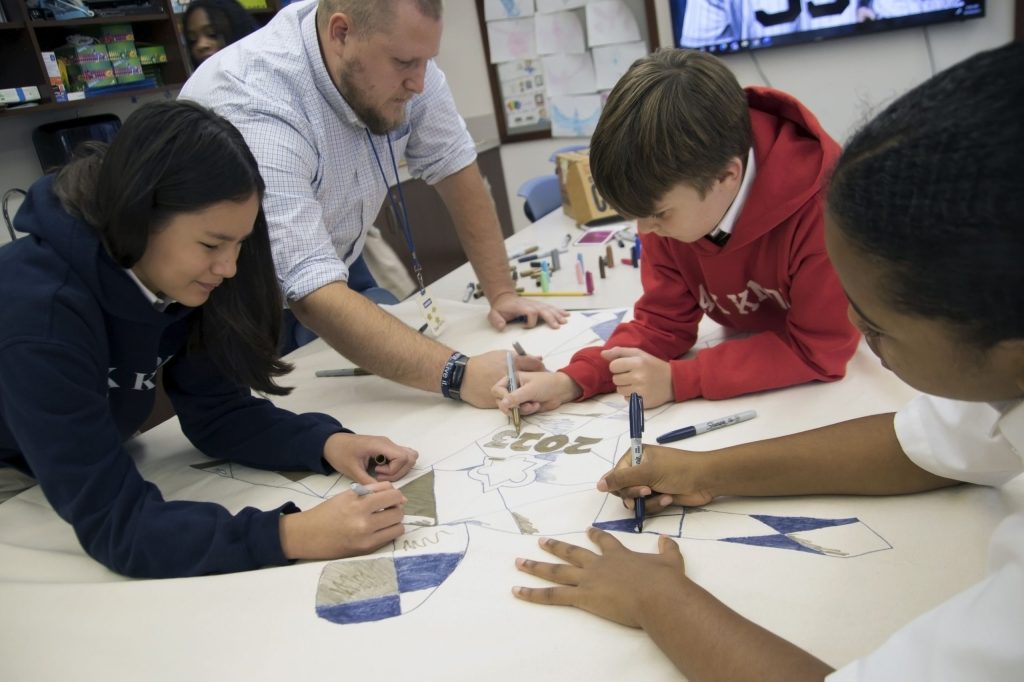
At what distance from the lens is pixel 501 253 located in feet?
6.48

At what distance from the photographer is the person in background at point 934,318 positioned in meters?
0.50

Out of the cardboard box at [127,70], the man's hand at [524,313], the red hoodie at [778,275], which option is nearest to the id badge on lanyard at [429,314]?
the man's hand at [524,313]

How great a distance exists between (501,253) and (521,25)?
2.57m

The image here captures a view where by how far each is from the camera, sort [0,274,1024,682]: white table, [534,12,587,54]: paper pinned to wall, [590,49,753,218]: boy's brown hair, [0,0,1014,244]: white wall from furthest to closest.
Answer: [534,12,587,54]: paper pinned to wall
[0,0,1014,244]: white wall
[590,49,753,218]: boy's brown hair
[0,274,1024,682]: white table

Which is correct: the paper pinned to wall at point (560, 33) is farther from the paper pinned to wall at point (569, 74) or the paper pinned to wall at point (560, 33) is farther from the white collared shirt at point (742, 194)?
the white collared shirt at point (742, 194)

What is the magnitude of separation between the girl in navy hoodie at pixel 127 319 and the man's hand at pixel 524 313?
2.49 feet

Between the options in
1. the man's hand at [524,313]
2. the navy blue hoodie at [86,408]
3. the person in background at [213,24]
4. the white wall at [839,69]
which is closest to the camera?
the navy blue hoodie at [86,408]

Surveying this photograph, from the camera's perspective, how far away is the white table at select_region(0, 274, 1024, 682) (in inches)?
30.0

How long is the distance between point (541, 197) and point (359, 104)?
4.21 feet

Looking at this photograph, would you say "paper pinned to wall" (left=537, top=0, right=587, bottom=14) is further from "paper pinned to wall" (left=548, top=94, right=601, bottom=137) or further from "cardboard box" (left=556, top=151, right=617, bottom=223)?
"cardboard box" (left=556, top=151, right=617, bottom=223)

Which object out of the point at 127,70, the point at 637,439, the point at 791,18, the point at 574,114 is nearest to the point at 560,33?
the point at 574,114

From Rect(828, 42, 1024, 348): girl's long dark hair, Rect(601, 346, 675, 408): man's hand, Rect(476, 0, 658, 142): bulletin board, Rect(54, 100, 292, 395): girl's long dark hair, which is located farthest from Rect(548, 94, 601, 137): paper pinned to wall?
Rect(828, 42, 1024, 348): girl's long dark hair

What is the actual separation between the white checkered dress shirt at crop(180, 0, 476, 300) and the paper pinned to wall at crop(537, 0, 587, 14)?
2.26 meters

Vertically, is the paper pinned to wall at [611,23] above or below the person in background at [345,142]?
above
